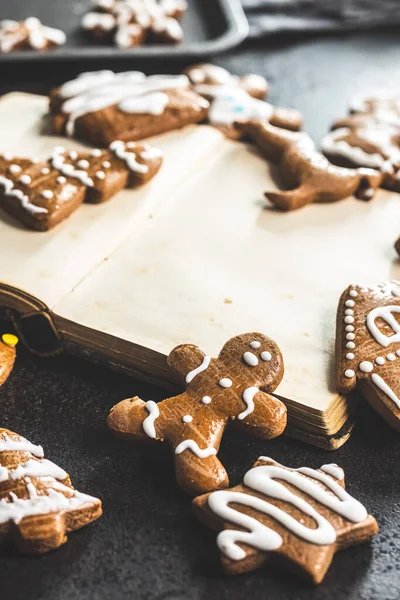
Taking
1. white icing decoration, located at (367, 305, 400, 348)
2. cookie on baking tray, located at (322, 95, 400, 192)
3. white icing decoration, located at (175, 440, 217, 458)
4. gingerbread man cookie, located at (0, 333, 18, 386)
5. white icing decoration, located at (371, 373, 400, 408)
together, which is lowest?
gingerbread man cookie, located at (0, 333, 18, 386)

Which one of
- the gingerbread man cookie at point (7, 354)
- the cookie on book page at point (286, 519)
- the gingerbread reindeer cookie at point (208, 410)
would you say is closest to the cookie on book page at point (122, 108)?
the gingerbread man cookie at point (7, 354)

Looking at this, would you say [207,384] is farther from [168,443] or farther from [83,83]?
[83,83]

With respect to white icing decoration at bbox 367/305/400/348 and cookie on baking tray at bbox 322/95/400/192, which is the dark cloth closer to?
cookie on baking tray at bbox 322/95/400/192

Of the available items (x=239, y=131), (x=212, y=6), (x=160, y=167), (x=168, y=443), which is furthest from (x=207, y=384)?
(x=212, y=6)

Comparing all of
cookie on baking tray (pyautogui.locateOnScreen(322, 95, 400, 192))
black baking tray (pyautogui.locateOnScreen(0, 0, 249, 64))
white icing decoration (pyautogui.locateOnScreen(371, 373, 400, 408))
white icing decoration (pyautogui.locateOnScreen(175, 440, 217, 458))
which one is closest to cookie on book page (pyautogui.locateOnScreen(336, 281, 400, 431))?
white icing decoration (pyautogui.locateOnScreen(371, 373, 400, 408))

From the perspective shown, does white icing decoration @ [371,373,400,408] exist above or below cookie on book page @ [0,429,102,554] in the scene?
above

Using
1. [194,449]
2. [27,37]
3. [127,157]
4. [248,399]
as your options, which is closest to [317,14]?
[27,37]

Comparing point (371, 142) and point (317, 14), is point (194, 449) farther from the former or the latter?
point (317, 14)

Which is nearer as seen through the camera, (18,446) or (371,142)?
(18,446)
